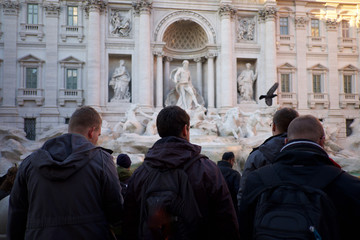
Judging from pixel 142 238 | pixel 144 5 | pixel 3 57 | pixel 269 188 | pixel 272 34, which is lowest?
pixel 142 238

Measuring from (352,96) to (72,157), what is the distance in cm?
2687

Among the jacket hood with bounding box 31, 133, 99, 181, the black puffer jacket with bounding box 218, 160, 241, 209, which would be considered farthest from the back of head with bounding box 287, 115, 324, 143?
the black puffer jacket with bounding box 218, 160, 241, 209

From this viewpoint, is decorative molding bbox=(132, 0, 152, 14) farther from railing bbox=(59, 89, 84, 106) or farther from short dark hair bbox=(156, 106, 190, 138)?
short dark hair bbox=(156, 106, 190, 138)

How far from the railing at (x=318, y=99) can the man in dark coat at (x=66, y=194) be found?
24.2 metres

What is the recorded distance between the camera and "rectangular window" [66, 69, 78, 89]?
22156mm

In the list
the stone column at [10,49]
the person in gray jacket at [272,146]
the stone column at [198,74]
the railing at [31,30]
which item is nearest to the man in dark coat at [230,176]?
the person in gray jacket at [272,146]

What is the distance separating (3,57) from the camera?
2133 cm

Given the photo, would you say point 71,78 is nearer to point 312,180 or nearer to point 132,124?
point 132,124

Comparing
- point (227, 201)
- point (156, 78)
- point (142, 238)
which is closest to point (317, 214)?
point (227, 201)

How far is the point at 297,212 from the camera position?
2010mm

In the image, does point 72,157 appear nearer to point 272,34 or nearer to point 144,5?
point 144,5

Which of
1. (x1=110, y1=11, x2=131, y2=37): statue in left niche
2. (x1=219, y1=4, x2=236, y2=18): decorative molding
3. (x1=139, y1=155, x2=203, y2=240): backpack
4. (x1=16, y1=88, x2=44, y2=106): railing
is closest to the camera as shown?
(x1=139, y1=155, x2=203, y2=240): backpack

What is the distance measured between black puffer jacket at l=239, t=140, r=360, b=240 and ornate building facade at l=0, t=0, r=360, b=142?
776 inches

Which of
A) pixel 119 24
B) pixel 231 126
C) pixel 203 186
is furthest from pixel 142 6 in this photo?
pixel 203 186
